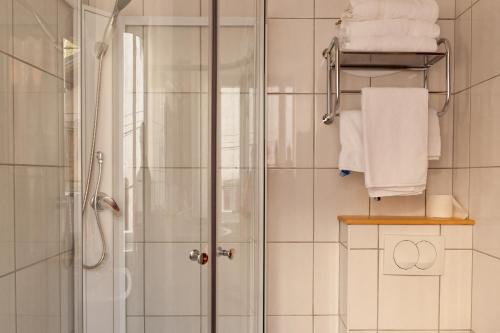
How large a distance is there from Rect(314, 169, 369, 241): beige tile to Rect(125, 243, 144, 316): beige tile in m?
0.94

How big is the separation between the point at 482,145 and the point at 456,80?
328 mm

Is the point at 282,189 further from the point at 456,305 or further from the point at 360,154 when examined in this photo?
the point at 456,305

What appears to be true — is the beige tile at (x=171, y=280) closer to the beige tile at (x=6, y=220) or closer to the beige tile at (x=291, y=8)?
the beige tile at (x=6, y=220)

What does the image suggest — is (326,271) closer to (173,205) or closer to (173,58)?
(173,205)

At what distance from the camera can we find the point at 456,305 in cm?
163

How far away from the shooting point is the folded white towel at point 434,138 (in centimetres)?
164

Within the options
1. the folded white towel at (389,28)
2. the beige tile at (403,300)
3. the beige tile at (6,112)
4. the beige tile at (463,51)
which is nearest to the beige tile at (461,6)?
the beige tile at (463,51)

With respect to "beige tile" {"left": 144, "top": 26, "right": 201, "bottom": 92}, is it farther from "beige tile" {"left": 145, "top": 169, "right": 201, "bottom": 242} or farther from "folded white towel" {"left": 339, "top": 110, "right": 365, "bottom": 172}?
"folded white towel" {"left": 339, "top": 110, "right": 365, "bottom": 172}

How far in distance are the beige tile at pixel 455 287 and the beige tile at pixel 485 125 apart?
35 cm

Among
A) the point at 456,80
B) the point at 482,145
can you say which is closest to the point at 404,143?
the point at 482,145

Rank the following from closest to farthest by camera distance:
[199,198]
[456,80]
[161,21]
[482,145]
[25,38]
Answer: [25,38]
[161,21]
[199,198]
[482,145]
[456,80]

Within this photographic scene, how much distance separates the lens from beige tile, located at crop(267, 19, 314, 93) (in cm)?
175

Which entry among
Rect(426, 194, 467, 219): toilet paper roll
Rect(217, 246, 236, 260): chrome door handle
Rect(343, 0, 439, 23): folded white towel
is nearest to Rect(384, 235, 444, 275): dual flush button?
Rect(426, 194, 467, 219): toilet paper roll

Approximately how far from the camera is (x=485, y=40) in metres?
1.53
